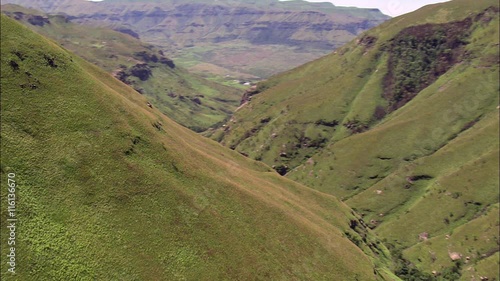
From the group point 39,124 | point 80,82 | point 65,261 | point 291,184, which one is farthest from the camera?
point 291,184

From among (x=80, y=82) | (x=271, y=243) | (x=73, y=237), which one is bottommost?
(x=271, y=243)

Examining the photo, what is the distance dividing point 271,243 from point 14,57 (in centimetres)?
9162

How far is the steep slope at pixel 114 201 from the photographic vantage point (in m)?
78.2

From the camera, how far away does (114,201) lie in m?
88.8

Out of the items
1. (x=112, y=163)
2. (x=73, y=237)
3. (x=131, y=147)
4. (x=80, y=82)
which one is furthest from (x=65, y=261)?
(x=80, y=82)

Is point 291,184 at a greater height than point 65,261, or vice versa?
point 65,261

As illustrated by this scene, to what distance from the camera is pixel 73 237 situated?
78.6m

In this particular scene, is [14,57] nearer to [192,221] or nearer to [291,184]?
[192,221]

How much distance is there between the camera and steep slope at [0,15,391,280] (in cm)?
Answer: 7825

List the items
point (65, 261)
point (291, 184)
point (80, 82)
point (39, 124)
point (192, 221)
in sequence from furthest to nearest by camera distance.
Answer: point (291, 184)
point (80, 82)
point (192, 221)
point (39, 124)
point (65, 261)

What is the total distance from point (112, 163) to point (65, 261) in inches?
1111

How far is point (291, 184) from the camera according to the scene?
183m

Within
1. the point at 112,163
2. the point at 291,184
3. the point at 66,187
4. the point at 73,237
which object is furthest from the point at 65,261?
the point at 291,184

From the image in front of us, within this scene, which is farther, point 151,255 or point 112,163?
point 112,163
